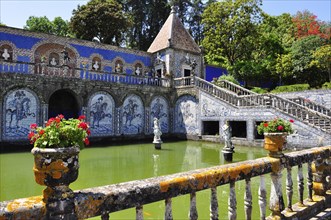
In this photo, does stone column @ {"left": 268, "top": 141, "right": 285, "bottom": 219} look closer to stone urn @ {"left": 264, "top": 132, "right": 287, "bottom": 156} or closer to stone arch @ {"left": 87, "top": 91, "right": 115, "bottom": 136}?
stone urn @ {"left": 264, "top": 132, "right": 287, "bottom": 156}

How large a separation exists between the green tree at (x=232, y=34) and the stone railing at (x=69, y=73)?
492 inches

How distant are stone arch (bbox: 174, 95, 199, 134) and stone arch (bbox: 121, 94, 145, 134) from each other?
3.03m

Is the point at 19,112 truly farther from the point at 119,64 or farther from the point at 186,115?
the point at 186,115

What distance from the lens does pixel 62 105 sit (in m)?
20.2

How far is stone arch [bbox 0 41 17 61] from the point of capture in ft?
61.8

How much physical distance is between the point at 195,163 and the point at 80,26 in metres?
28.3

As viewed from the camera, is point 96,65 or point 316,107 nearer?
point 316,107

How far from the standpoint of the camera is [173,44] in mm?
24484

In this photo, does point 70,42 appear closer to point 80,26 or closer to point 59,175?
point 80,26

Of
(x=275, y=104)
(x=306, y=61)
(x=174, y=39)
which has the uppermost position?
(x=174, y=39)

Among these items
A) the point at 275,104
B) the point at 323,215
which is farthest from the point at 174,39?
the point at 323,215

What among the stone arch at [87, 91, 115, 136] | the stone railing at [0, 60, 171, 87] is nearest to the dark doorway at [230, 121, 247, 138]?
the stone railing at [0, 60, 171, 87]

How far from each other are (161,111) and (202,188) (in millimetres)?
19104

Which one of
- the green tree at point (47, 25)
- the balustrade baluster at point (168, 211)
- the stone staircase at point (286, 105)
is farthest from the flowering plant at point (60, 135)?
the green tree at point (47, 25)
